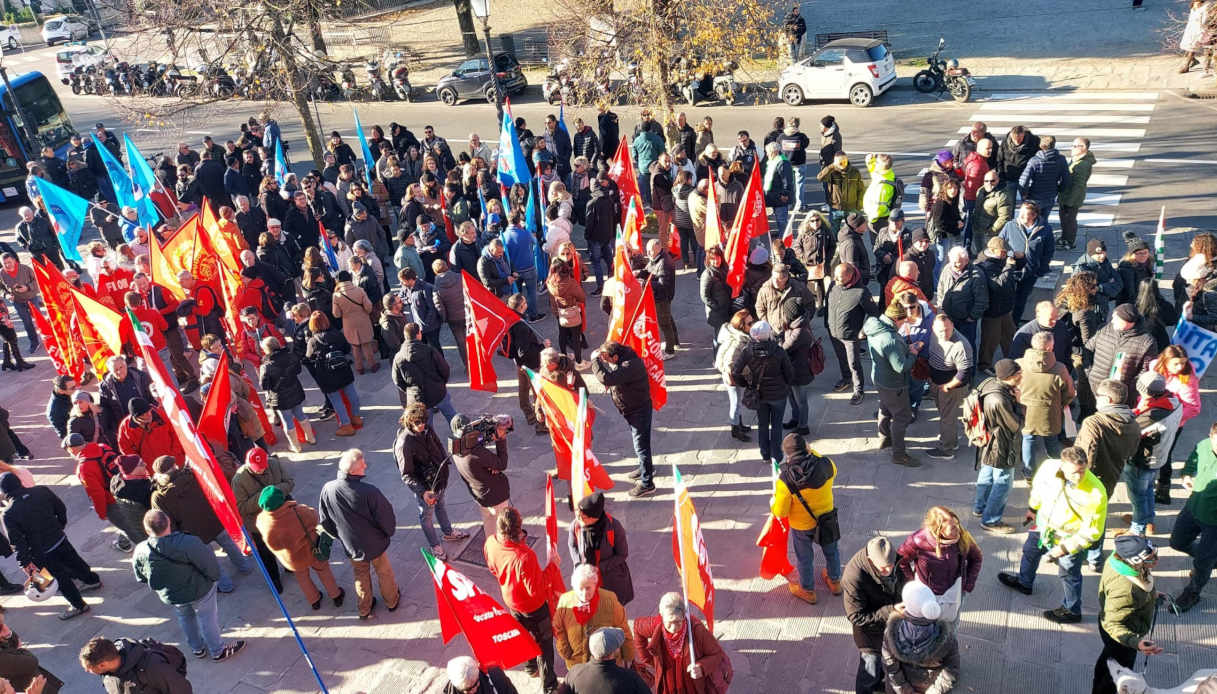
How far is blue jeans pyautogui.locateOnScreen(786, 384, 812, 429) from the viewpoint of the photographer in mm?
9656

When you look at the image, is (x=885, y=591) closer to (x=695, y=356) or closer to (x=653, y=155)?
(x=695, y=356)

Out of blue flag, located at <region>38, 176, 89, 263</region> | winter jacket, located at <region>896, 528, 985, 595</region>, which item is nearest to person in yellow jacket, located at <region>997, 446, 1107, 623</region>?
winter jacket, located at <region>896, 528, 985, 595</region>

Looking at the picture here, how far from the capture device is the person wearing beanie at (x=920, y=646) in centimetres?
539

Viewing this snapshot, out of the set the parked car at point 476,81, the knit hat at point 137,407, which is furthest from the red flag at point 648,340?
the parked car at point 476,81

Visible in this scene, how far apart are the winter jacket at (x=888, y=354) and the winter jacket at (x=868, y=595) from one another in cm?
307

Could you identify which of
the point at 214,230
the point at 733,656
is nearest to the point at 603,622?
the point at 733,656

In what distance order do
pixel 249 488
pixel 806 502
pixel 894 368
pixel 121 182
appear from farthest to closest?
pixel 121 182, pixel 894 368, pixel 249 488, pixel 806 502

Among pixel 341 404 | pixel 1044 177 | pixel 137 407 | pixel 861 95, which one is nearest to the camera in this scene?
pixel 137 407

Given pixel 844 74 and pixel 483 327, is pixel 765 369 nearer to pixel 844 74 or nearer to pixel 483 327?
pixel 483 327

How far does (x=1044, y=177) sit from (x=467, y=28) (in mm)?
27392

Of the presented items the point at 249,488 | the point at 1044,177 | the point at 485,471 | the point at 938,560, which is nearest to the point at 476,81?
the point at 1044,177

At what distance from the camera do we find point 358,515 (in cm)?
752

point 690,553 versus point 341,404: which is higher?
point 690,553

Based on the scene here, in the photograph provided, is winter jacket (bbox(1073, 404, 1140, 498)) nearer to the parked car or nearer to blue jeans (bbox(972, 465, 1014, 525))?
blue jeans (bbox(972, 465, 1014, 525))
